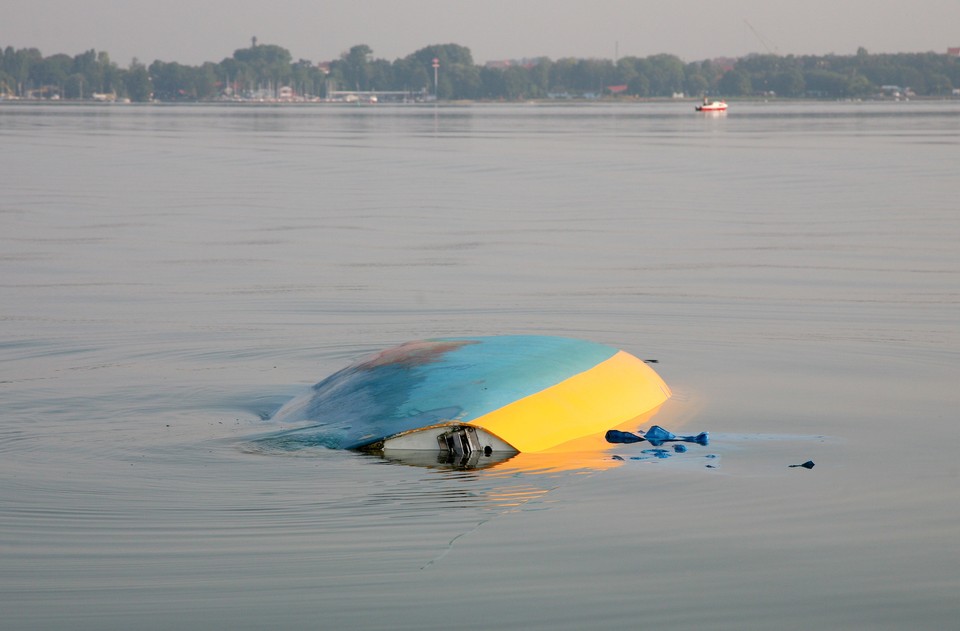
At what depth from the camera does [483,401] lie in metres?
7.82

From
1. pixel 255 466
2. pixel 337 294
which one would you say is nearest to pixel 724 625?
pixel 255 466

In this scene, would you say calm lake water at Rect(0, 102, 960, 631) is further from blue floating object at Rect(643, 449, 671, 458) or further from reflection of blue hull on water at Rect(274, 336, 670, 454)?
reflection of blue hull on water at Rect(274, 336, 670, 454)

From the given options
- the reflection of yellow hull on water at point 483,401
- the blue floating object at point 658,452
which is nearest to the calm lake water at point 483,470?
the blue floating object at point 658,452

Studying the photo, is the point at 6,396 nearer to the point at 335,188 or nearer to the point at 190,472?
the point at 190,472

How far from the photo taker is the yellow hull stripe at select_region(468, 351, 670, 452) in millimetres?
7734

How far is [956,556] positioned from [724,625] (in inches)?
60.0

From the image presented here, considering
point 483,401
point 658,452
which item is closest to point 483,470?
point 483,401

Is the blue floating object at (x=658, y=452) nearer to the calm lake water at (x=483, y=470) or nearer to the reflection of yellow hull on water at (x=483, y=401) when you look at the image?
the calm lake water at (x=483, y=470)

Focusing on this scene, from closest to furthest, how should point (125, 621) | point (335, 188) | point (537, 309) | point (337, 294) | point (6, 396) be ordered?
point (125, 621), point (6, 396), point (537, 309), point (337, 294), point (335, 188)

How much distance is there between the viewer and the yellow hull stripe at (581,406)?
25.4 feet

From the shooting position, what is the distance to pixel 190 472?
7.25 meters

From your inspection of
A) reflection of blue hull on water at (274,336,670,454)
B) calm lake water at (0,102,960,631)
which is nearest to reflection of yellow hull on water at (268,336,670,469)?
reflection of blue hull on water at (274,336,670,454)

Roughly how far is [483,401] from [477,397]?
0.06 m

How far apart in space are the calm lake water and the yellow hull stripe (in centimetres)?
31
